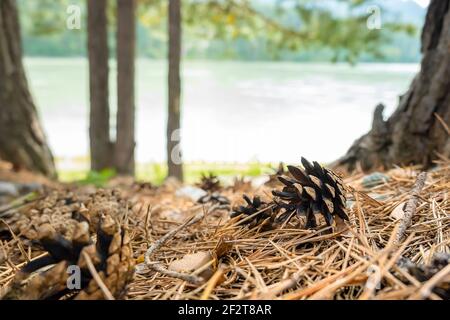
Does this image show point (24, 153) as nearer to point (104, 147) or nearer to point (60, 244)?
point (104, 147)

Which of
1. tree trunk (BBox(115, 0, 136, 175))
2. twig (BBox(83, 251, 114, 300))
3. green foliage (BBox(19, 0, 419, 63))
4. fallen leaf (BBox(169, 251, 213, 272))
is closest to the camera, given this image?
twig (BBox(83, 251, 114, 300))

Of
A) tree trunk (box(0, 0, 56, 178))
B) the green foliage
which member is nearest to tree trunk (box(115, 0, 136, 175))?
tree trunk (box(0, 0, 56, 178))

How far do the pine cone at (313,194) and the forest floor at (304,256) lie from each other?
0.03 meters

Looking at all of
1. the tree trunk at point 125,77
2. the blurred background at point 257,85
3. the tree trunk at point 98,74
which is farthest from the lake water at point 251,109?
the tree trunk at point 125,77

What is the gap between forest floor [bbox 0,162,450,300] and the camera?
633 millimetres

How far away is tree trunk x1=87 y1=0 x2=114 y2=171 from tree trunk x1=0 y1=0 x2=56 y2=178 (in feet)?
1.61

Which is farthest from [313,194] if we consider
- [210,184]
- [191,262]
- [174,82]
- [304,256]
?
[174,82]

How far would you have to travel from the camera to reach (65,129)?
32.9 feet

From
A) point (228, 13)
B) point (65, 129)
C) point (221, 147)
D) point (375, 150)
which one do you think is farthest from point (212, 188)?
point (65, 129)

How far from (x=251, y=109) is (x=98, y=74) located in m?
6.75

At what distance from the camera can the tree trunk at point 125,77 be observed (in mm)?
3900

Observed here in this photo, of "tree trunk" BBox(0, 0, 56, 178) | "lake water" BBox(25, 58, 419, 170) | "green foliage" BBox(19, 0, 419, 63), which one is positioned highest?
"green foliage" BBox(19, 0, 419, 63)

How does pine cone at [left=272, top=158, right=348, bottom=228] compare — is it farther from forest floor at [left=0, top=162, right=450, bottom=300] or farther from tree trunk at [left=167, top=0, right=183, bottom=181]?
tree trunk at [left=167, top=0, right=183, bottom=181]

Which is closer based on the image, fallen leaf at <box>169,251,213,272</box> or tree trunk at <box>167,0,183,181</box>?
fallen leaf at <box>169,251,213,272</box>
